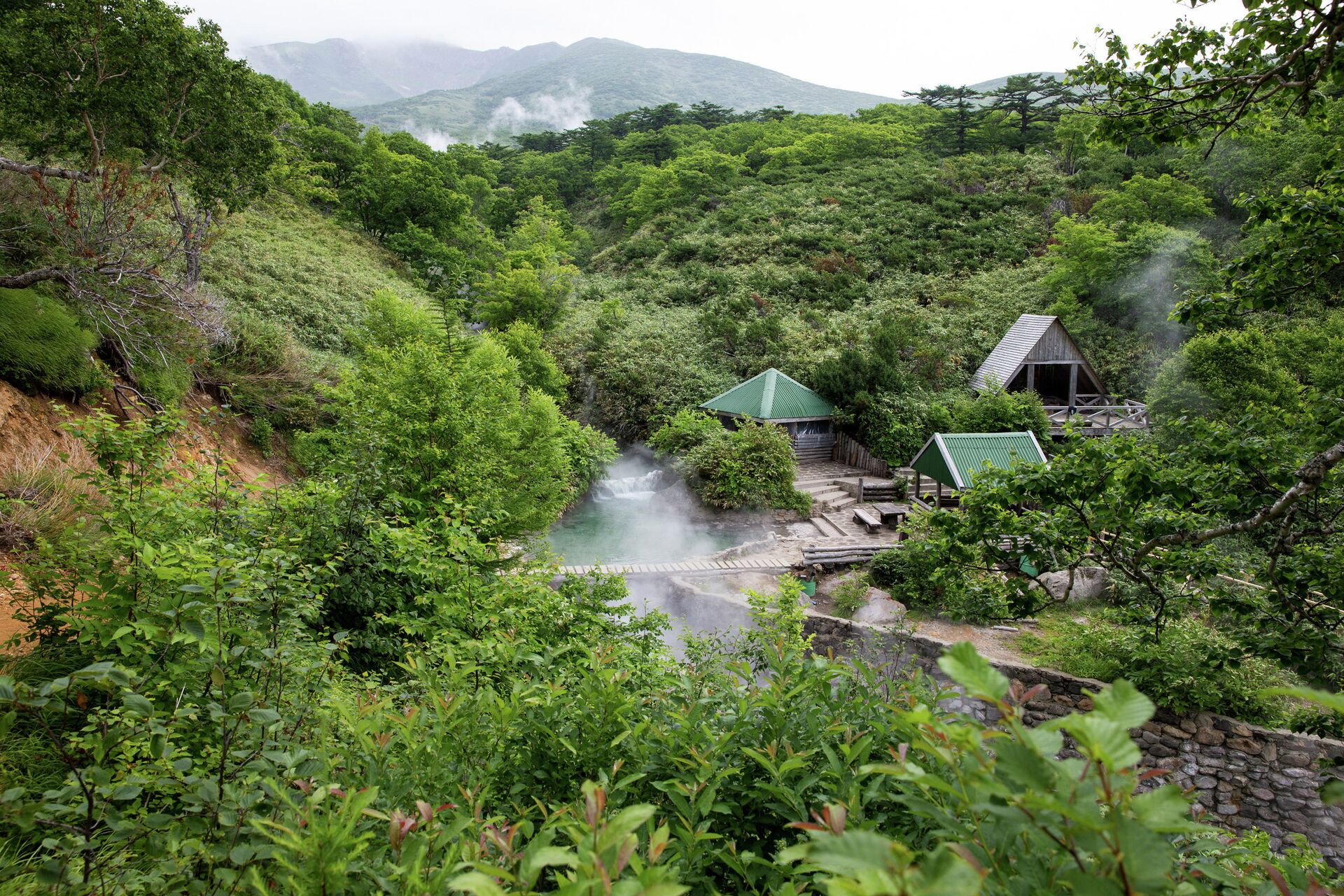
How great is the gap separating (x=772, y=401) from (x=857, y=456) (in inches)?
116

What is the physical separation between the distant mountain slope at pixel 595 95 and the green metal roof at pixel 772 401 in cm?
10752

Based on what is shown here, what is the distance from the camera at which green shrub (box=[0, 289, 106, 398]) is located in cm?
760

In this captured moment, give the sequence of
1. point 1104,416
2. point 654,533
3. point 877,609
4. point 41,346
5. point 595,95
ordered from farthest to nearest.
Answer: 1. point 595,95
2. point 1104,416
3. point 654,533
4. point 877,609
5. point 41,346

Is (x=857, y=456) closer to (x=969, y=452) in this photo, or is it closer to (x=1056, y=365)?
(x=969, y=452)

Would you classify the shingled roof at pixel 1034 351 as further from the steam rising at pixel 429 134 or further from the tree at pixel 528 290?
the steam rising at pixel 429 134

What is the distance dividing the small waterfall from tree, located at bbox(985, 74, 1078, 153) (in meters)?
32.5

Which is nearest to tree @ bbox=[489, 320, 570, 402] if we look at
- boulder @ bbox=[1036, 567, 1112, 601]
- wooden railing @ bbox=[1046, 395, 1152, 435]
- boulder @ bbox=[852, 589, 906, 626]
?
boulder @ bbox=[852, 589, 906, 626]

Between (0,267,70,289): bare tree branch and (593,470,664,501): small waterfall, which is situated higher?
(0,267,70,289): bare tree branch

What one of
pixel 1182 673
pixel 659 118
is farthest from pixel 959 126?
pixel 1182 673

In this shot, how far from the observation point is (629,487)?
1831cm

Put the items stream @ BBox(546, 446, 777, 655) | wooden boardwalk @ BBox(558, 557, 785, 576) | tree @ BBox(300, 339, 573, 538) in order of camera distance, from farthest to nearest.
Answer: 1. wooden boardwalk @ BBox(558, 557, 785, 576)
2. stream @ BBox(546, 446, 777, 655)
3. tree @ BBox(300, 339, 573, 538)

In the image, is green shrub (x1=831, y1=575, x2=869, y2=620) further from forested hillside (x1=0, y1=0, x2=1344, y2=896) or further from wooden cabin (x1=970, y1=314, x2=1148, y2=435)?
wooden cabin (x1=970, y1=314, x2=1148, y2=435)

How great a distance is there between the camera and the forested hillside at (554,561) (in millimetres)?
1394

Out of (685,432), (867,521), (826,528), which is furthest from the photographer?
(685,432)
